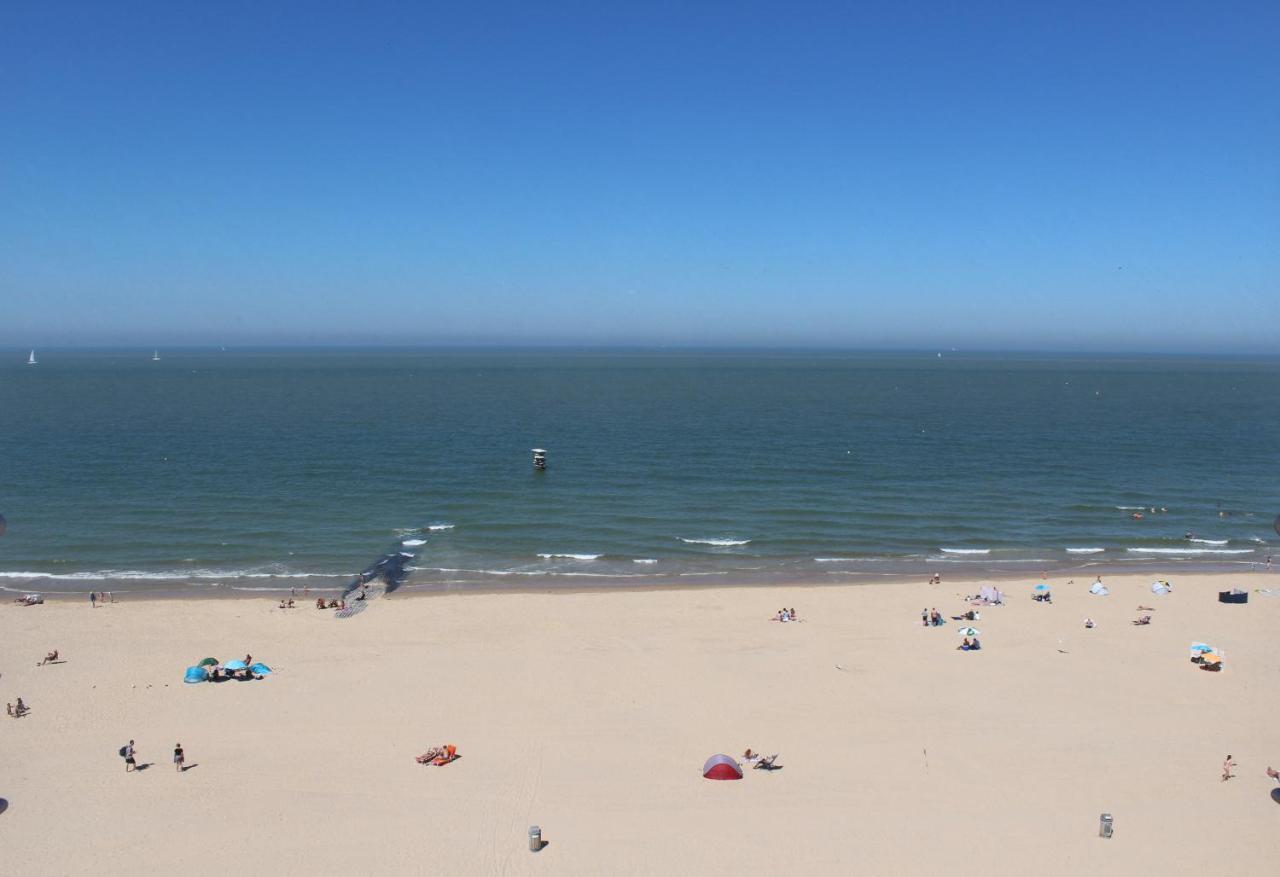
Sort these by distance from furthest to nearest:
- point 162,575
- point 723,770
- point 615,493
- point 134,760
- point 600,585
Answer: point 615,493
point 162,575
point 600,585
point 134,760
point 723,770

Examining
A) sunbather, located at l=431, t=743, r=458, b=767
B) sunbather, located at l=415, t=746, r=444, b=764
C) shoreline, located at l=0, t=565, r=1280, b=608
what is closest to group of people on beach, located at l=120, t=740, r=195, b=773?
sunbather, located at l=415, t=746, r=444, b=764

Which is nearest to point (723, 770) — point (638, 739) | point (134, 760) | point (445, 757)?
point (638, 739)

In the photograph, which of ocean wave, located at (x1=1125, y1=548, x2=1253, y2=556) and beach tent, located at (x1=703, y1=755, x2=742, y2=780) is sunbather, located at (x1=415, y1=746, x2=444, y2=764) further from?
ocean wave, located at (x1=1125, y1=548, x2=1253, y2=556)

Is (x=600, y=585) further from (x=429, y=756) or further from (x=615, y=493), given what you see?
(x=429, y=756)

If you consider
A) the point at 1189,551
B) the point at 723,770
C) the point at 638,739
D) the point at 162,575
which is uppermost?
the point at 1189,551

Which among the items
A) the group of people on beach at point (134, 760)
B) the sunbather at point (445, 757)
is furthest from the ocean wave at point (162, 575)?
the sunbather at point (445, 757)

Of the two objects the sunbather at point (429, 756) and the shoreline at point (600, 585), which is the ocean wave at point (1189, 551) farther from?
the sunbather at point (429, 756)

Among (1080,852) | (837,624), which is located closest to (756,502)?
(837,624)
